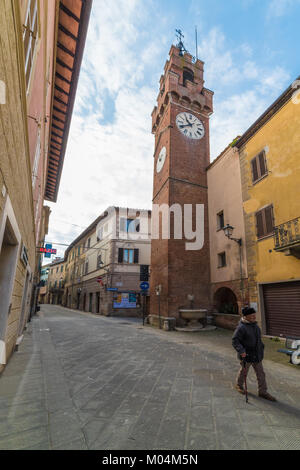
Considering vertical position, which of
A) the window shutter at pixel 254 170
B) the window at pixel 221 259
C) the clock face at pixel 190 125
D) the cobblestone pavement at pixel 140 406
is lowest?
the cobblestone pavement at pixel 140 406

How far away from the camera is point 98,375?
4.44 meters

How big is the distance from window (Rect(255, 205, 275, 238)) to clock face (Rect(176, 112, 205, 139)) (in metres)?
8.39

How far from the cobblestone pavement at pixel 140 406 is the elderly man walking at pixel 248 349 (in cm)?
27

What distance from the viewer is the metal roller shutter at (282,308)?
8.45m

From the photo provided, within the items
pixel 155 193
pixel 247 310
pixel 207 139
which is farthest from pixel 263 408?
pixel 207 139

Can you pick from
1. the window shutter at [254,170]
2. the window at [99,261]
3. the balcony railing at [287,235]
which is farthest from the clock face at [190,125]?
the window at [99,261]

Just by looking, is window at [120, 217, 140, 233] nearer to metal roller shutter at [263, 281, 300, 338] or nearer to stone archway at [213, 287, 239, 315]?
stone archway at [213, 287, 239, 315]

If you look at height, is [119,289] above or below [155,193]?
below

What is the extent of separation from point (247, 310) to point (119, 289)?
18462 mm

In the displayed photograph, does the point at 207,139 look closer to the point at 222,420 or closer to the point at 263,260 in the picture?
the point at 263,260

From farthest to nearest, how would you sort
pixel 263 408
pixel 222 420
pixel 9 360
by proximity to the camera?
pixel 9 360, pixel 263 408, pixel 222 420

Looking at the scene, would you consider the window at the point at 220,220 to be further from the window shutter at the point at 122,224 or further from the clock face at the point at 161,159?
the window shutter at the point at 122,224

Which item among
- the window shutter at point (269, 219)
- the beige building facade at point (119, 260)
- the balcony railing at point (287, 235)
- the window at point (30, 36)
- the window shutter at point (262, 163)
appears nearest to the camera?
the window at point (30, 36)

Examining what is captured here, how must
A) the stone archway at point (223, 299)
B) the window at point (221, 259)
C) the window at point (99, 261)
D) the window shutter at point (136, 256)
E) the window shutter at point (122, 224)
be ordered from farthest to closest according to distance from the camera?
the window at point (99, 261)
the window shutter at point (122, 224)
the window shutter at point (136, 256)
the window at point (221, 259)
the stone archway at point (223, 299)
